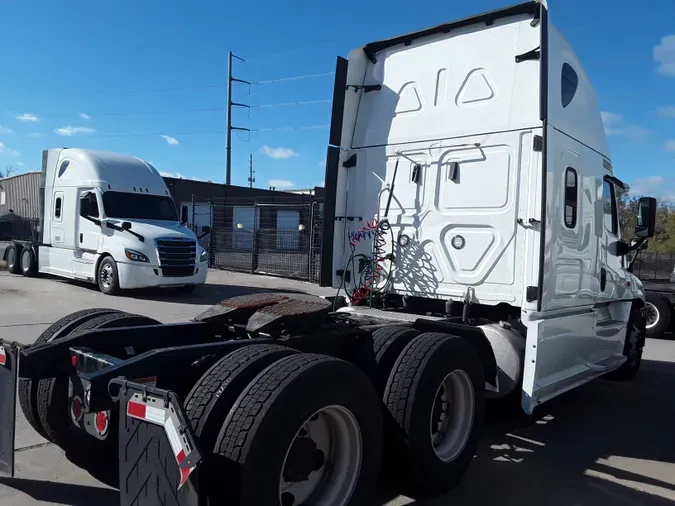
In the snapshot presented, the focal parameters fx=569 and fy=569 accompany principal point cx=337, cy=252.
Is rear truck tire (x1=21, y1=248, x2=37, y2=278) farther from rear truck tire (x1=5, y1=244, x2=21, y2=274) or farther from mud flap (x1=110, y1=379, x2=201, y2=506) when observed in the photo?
mud flap (x1=110, y1=379, x2=201, y2=506)

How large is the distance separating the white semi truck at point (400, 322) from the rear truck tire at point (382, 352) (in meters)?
0.02

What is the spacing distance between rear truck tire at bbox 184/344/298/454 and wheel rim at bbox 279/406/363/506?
1.39 ft

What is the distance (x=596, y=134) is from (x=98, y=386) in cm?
534

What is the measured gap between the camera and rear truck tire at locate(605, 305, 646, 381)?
23.4 feet

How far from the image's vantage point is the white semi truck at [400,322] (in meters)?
2.69

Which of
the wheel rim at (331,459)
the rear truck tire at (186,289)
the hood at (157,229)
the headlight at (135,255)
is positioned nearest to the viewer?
the wheel rim at (331,459)

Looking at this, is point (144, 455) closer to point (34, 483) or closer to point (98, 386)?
point (98, 386)

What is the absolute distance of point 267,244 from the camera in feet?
65.4

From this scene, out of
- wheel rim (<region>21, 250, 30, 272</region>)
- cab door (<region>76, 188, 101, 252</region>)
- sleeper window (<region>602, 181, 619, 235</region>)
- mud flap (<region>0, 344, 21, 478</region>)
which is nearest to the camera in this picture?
mud flap (<region>0, 344, 21, 478</region>)

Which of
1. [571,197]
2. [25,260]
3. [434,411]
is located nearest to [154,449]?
[434,411]

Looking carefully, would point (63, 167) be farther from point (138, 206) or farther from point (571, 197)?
point (571, 197)

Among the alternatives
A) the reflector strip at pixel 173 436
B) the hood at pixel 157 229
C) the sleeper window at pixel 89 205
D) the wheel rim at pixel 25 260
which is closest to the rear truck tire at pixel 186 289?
the hood at pixel 157 229

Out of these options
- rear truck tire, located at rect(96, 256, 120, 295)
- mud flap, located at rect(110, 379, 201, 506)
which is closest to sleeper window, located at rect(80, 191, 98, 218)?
rear truck tire, located at rect(96, 256, 120, 295)

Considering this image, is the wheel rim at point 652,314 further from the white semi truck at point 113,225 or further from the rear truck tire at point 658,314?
the white semi truck at point 113,225
